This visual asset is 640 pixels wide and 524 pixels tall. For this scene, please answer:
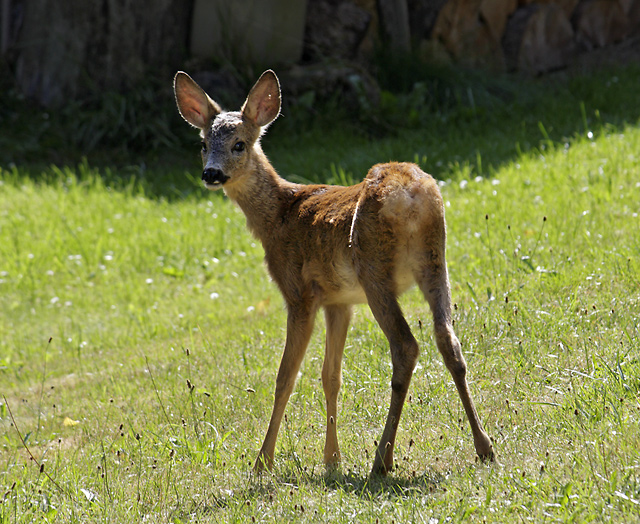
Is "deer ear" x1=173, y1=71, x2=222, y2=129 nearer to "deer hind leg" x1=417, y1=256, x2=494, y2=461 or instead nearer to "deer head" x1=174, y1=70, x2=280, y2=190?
"deer head" x1=174, y1=70, x2=280, y2=190

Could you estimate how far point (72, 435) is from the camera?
18.1 feet

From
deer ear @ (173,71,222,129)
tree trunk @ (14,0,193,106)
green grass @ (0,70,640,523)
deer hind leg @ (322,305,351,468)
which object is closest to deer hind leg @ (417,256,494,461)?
green grass @ (0,70,640,523)

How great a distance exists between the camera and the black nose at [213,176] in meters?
4.84

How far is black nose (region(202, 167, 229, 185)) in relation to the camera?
4.84 meters

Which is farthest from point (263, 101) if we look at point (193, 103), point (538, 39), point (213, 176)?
point (538, 39)

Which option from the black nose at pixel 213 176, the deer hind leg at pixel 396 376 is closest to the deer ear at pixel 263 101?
the black nose at pixel 213 176

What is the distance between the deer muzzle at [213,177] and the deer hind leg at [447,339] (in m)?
1.43

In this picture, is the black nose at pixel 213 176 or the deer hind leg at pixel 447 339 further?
the black nose at pixel 213 176

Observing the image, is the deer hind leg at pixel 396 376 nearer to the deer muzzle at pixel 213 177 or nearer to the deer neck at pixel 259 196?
the deer neck at pixel 259 196

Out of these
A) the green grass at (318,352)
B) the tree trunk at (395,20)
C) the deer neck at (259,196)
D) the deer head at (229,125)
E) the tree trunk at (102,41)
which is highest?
the tree trunk at (395,20)

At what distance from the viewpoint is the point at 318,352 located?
5844 millimetres

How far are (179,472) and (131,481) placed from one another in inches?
10.4

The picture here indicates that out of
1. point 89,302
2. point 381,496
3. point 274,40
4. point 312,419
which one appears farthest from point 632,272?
point 274,40

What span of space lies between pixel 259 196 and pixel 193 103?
0.83m
